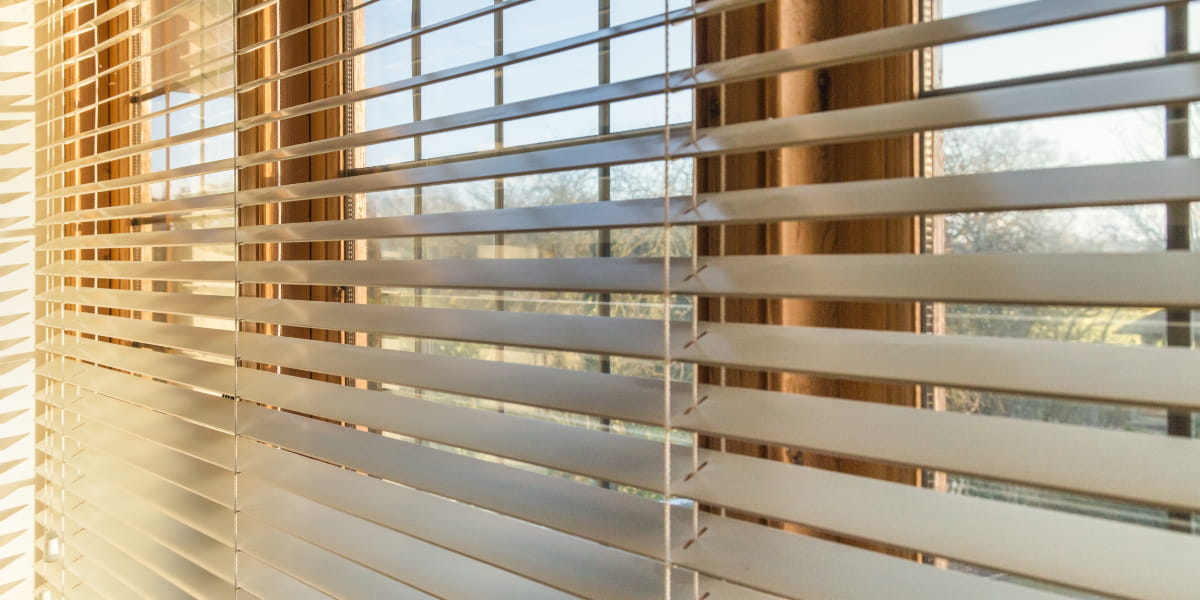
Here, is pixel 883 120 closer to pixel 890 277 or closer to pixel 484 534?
pixel 890 277

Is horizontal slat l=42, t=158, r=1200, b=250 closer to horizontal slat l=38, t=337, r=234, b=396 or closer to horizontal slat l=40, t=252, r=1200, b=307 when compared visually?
horizontal slat l=40, t=252, r=1200, b=307

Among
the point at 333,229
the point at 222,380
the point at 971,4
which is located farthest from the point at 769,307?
the point at 222,380

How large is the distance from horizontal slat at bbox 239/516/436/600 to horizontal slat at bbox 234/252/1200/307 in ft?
1.27

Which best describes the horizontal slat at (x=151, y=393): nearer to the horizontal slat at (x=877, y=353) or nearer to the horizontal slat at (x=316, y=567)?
the horizontal slat at (x=316, y=567)

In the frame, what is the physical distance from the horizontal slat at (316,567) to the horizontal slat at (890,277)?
386 mm

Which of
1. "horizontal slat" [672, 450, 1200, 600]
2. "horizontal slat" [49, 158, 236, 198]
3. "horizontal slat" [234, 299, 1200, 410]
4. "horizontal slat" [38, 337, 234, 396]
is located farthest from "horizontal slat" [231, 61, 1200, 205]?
"horizontal slat" [38, 337, 234, 396]

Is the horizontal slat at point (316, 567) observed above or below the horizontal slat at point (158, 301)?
below

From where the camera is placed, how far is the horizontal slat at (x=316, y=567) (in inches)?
36.8

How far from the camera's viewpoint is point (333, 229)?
92 centimetres

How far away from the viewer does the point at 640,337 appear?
2.14 ft

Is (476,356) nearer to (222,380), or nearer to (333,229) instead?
(333,229)

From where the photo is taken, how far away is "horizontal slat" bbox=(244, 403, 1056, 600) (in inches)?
20.9

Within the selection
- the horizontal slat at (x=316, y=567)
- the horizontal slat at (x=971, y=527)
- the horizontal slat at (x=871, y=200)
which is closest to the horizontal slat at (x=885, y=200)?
the horizontal slat at (x=871, y=200)

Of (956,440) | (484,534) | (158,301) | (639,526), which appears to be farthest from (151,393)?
(956,440)
